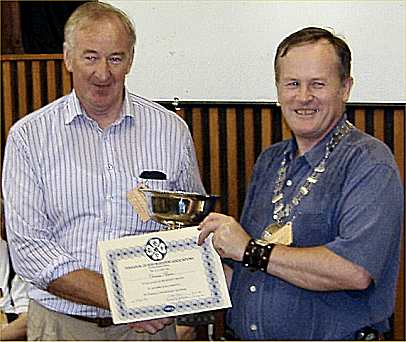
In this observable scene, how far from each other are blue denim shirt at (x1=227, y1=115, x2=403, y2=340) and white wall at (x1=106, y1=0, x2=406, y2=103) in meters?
0.91

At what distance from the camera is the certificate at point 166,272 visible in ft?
5.68

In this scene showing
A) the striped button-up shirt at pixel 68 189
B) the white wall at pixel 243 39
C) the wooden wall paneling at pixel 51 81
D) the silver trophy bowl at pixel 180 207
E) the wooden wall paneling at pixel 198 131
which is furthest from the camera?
the wooden wall paneling at pixel 51 81

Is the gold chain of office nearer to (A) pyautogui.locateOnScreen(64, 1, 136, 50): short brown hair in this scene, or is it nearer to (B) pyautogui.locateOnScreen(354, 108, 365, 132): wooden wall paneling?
(A) pyautogui.locateOnScreen(64, 1, 136, 50): short brown hair

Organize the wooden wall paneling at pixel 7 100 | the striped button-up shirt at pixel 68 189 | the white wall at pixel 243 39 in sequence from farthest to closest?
the wooden wall paneling at pixel 7 100 < the white wall at pixel 243 39 < the striped button-up shirt at pixel 68 189

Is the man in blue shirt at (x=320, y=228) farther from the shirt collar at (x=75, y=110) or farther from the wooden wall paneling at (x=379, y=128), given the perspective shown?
the wooden wall paneling at (x=379, y=128)

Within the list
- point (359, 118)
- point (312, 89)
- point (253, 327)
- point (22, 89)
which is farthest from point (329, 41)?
point (22, 89)

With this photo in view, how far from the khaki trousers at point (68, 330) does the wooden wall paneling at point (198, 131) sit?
0.87 meters

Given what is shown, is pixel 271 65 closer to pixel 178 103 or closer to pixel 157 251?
pixel 178 103

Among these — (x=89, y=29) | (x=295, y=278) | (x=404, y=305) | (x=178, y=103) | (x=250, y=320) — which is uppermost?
(x=89, y=29)

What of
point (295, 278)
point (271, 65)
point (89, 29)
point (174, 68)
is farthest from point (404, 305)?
point (89, 29)

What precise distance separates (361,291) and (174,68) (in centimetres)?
118

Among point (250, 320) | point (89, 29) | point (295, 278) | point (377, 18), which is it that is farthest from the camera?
point (377, 18)

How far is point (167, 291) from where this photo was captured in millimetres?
1733

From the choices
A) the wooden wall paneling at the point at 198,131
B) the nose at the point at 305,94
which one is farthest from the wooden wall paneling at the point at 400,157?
the nose at the point at 305,94
